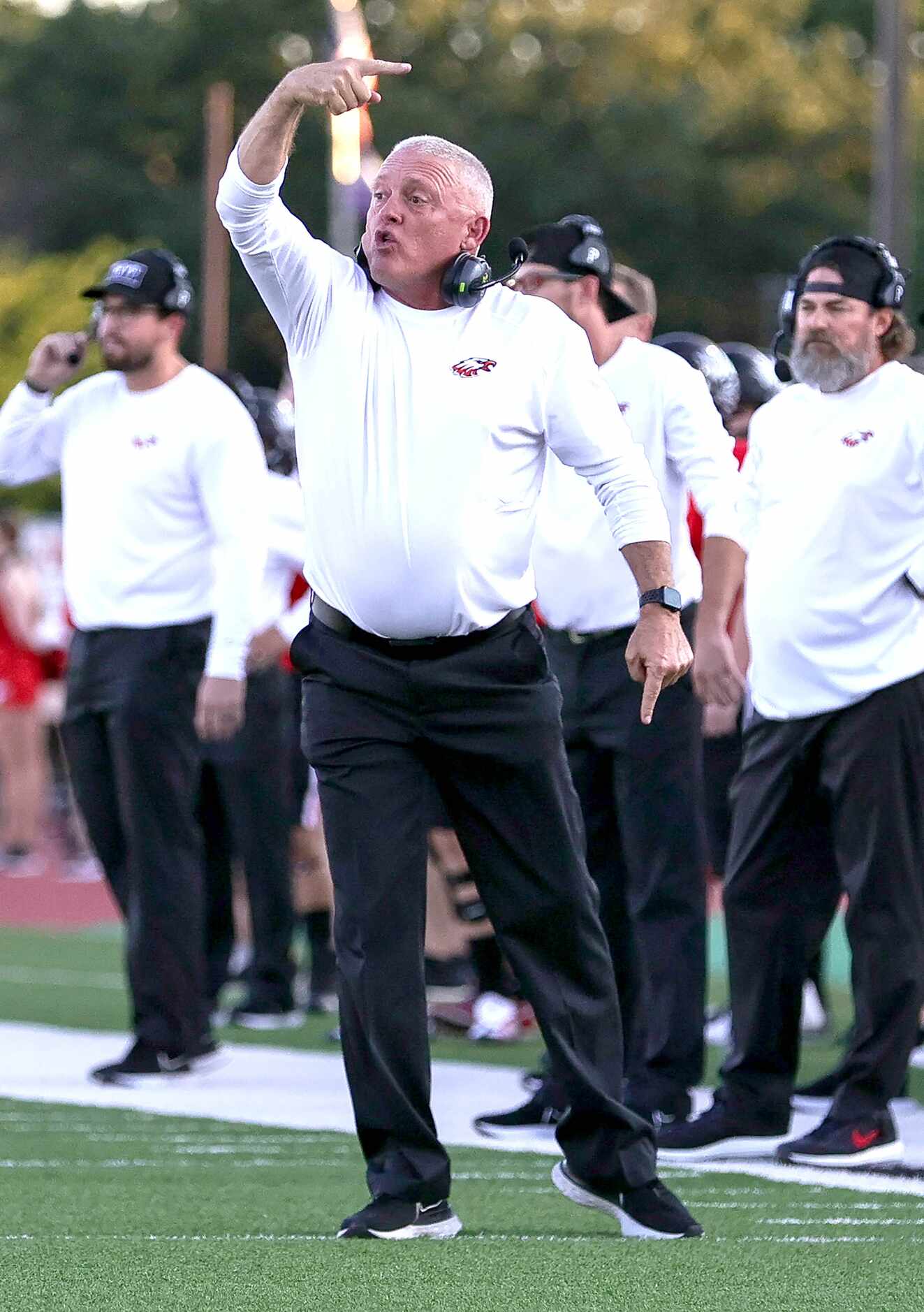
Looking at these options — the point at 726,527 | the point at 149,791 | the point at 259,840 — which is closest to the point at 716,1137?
the point at 726,527

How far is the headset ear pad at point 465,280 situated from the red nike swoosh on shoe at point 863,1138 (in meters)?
2.57

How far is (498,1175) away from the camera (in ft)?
21.3

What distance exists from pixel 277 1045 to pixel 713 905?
23.6 ft

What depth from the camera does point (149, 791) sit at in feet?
27.5

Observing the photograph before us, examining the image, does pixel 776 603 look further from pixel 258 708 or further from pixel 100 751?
pixel 258 708

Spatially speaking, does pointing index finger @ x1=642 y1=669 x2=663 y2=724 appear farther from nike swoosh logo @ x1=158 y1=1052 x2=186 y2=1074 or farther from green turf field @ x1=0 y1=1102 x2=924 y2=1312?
nike swoosh logo @ x1=158 y1=1052 x2=186 y2=1074

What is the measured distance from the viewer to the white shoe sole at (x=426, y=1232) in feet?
17.3

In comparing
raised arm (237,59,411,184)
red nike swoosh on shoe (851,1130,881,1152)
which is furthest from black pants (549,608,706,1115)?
raised arm (237,59,411,184)

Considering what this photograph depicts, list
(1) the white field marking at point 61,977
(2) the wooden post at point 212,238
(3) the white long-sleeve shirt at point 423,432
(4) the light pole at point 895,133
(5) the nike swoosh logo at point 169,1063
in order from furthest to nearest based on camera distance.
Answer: (2) the wooden post at point 212,238
(4) the light pole at point 895,133
(1) the white field marking at point 61,977
(5) the nike swoosh logo at point 169,1063
(3) the white long-sleeve shirt at point 423,432

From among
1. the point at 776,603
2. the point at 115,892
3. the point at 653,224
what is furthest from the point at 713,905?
the point at 653,224

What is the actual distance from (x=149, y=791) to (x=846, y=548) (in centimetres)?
274

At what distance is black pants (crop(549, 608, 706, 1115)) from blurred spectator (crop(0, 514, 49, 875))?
38.6ft

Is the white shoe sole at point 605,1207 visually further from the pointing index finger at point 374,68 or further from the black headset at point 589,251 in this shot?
the black headset at point 589,251

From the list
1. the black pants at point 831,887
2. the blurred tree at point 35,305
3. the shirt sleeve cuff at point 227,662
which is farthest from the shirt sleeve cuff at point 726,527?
the blurred tree at point 35,305
